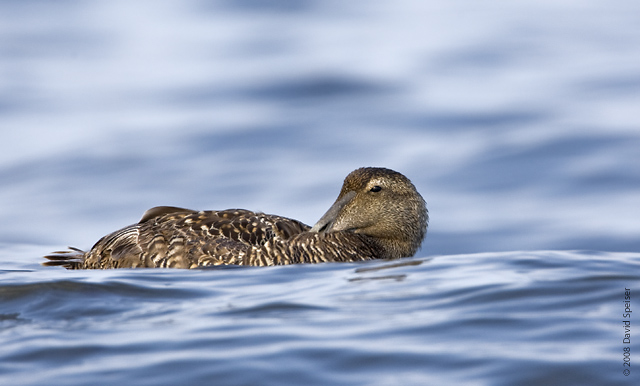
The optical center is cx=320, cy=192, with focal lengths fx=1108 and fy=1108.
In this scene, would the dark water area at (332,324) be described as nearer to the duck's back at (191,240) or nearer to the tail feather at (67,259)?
the duck's back at (191,240)

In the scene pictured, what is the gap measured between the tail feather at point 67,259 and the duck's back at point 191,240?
238mm

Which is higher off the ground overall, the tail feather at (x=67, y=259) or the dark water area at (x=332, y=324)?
the tail feather at (x=67, y=259)

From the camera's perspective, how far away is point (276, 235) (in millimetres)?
8109

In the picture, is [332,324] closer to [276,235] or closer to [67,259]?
[276,235]

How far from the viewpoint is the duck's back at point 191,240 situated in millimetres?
7906

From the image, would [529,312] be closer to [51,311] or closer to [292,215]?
[51,311]

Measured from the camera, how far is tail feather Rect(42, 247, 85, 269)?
8.74m

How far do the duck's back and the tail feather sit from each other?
24 cm

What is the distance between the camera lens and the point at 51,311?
5.87 metres

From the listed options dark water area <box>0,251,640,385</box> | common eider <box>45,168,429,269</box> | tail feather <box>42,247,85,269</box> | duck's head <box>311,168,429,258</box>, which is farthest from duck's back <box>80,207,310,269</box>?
dark water area <box>0,251,640,385</box>

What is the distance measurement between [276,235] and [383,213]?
3.03 ft

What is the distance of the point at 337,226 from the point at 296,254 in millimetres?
681

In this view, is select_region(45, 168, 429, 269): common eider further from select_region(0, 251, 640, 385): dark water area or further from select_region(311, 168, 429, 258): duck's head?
select_region(0, 251, 640, 385): dark water area

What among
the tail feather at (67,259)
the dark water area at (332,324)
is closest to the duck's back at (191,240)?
the tail feather at (67,259)
